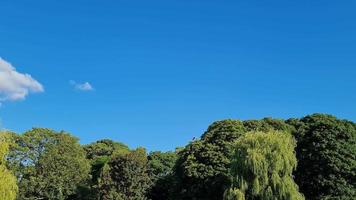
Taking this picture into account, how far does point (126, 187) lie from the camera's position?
57.8 m

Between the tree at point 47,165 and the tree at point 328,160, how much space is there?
27427 mm

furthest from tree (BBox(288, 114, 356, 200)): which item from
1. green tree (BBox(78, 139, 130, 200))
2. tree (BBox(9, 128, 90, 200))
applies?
tree (BBox(9, 128, 90, 200))

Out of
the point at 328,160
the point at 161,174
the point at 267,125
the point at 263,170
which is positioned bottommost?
the point at 263,170

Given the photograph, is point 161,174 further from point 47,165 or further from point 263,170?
point 263,170

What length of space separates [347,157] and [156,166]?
29098 millimetres

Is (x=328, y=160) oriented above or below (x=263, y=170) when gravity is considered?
above

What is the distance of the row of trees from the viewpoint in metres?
44.8

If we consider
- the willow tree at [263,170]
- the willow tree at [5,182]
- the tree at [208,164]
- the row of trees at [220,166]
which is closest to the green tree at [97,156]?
the row of trees at [220,166]

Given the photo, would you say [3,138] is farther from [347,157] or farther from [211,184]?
[347,157]

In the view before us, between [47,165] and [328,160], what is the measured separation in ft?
107

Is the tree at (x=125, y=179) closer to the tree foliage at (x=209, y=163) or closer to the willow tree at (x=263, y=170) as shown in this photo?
the tree foliage at (x=209, y=163)

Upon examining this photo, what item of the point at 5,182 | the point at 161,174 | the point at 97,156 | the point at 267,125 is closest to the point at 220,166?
the point at 267,125

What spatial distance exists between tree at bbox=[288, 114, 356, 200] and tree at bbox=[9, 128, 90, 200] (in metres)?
27.4

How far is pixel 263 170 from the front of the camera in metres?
44.5
